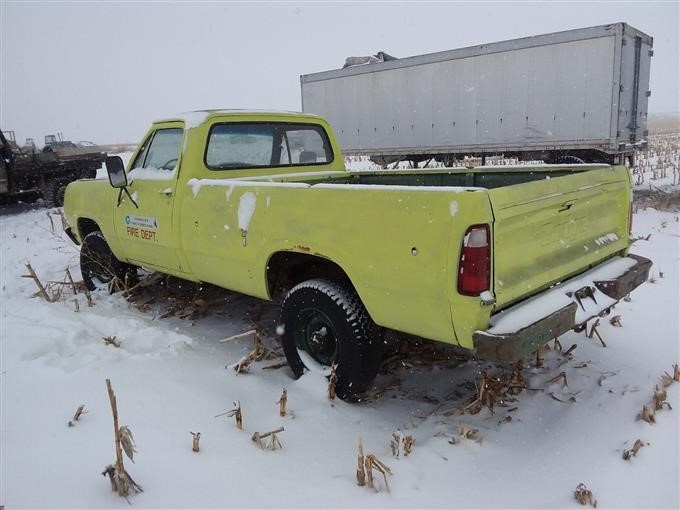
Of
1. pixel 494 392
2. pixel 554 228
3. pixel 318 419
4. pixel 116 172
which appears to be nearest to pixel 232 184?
pixel 116 172

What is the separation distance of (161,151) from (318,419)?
9.73 feet

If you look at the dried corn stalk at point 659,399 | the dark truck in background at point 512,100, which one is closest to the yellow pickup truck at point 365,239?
the dried corn stalk at point 659,399

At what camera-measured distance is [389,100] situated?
50.2ft

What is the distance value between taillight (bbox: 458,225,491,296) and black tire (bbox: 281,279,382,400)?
860 mm

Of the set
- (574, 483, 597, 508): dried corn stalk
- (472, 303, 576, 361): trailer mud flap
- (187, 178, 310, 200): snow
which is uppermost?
(187, 178, 310, 200): snow

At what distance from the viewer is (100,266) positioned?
229 inches

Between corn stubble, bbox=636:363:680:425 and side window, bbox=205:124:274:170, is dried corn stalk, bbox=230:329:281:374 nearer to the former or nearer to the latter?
side window, bbox=205:124:274:170

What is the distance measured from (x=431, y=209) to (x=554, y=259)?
3.23 feet

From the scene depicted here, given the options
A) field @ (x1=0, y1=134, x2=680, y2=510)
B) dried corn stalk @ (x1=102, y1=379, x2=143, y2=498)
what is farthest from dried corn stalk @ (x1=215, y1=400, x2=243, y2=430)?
dried corn stalk @ (x1=102, y1=379, x2=143, y2=498)

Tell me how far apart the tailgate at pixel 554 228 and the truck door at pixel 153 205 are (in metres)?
2.76

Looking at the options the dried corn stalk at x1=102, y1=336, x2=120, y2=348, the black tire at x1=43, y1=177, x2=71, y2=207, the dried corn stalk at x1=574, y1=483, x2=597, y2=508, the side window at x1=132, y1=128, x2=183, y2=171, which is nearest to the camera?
the dried corn stalk at x1=574, y1=483, x2=597, y2=508

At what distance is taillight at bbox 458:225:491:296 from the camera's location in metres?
2.57

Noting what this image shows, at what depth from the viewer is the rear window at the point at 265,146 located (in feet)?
15.0

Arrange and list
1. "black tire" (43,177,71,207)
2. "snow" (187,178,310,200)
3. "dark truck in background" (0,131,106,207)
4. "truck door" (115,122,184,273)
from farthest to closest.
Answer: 1. "black tire" (43,177,71,207)
2. "dark truck in background" (0,131,106,207)
3. "truck door" (115,122,184,273)
4. "snow" (187,178,310,200)
